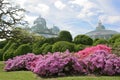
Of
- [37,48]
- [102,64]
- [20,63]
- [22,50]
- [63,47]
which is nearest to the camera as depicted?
[102,64]

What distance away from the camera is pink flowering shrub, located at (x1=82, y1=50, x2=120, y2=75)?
555 inches

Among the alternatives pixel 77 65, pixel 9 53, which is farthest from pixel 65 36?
pixel 77 65

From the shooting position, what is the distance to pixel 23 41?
31062 mm

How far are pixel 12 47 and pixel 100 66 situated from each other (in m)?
15.4

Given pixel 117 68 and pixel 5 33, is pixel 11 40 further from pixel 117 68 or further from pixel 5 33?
pixel 117 68

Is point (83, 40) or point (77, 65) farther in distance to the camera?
point (83, 40)

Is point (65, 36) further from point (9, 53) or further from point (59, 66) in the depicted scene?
point (59, 66)

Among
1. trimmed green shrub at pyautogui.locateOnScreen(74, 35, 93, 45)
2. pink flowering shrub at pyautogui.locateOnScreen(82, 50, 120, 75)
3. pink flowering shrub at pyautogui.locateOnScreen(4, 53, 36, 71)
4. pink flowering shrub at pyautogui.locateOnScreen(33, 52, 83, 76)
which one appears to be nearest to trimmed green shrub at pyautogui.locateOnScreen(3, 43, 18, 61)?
trimmed green shrub at pyautogui.locateOnScreen(74, 35, 93, 45)

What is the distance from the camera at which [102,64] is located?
560 inches

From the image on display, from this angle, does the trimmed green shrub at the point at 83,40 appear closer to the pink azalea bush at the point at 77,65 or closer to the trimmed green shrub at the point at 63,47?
the trimmed green shrub at the point at 63,47

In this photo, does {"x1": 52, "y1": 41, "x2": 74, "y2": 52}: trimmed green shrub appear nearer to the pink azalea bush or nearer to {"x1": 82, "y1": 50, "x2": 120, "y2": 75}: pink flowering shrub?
the pink azalea bush

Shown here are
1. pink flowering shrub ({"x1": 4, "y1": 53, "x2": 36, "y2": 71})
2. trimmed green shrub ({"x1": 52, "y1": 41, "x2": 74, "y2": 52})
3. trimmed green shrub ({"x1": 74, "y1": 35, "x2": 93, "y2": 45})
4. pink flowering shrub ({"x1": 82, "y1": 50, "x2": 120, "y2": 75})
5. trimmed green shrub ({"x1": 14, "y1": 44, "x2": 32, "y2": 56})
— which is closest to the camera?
pink flowering shrub ({"x1": 82, "y1": 50, "x2": 120, "y2": 75})

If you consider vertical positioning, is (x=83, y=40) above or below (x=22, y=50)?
above

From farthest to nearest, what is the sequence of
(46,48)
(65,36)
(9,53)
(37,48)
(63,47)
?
(65,36) < (9,53) < (37,48) < (46,48) < (63,47)
